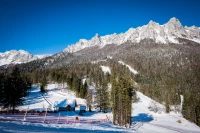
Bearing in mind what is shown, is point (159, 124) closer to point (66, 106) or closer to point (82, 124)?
point (82, 124)

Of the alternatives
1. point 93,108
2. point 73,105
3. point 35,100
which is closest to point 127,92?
point 73,105

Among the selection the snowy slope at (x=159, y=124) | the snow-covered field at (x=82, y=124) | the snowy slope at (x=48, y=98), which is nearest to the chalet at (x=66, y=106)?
the snowy slope at (x=48, y=98)

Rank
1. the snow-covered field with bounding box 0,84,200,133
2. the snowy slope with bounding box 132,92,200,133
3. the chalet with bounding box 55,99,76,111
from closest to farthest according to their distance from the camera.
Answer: the snow-covered field with bounding box 0,84,200,133 < the snowy slope with bounding box 132,92,200,133 < the chalet with bounding box 55,99,76,111

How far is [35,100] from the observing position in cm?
10431

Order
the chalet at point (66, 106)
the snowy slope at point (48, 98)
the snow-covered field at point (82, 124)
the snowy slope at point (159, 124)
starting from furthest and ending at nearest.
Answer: the snowy slope at point (48, 98), the chalet at point (66, 106), the snowy slope at point (159, 124), the snow-covered field at point (82, 124)

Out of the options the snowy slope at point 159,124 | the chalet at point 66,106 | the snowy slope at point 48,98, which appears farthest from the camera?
the snowy slope at point 48,98

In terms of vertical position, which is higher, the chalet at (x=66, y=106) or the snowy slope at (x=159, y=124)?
the chalet at (x=66, y=106)

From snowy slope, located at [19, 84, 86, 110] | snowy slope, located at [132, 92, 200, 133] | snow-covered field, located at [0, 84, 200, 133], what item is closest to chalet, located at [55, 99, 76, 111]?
snowy slope, located at [19, 84, 86, 110]

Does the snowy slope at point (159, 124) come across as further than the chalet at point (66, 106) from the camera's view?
No

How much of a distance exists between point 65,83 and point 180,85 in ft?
424

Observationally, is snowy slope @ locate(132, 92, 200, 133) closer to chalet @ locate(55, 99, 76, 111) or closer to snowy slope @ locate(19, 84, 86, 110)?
chalet @ locate(55, 99, 76, 111)

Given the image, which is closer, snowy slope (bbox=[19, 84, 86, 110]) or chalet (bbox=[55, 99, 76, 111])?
chalet (bbox=[55, 99, 76, 111])

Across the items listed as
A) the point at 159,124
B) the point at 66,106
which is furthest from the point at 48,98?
the point at 159,124

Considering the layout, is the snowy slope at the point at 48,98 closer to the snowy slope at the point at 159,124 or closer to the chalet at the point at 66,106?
the chalet at the point at 66,106
